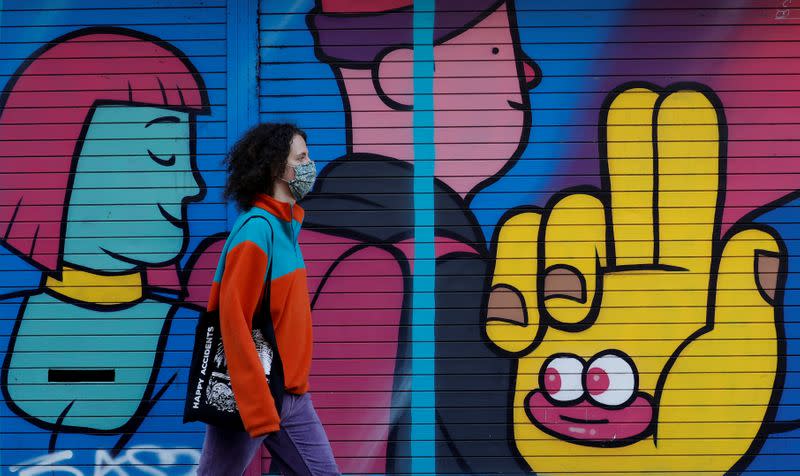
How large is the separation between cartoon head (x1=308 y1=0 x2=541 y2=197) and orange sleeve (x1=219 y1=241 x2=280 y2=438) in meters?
1.86

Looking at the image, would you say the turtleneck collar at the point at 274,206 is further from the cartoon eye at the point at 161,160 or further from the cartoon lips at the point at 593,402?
the cartoon lips at the point at 593,402

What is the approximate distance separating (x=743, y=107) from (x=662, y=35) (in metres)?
0.59

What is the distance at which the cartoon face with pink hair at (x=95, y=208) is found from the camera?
4.94 metres

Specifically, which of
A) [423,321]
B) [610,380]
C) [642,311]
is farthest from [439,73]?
[610,380]

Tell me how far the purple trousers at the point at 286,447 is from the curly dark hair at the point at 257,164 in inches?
31.9

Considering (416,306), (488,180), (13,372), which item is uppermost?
(488,180)

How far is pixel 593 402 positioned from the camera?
4906 mm

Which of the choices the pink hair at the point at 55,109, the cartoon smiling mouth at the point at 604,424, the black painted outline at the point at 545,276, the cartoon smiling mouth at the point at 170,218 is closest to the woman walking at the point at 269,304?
the cartoon smiling mouth at the point at 170,218

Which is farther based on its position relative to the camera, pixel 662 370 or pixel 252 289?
pixel 662 370

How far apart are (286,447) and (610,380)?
2174 millimetres

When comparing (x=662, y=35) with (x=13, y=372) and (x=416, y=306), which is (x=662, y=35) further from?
(x=13, y=372)

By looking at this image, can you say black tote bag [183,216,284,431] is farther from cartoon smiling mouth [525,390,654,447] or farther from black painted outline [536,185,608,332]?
cartoon smiling mouth [525,390,654,447]

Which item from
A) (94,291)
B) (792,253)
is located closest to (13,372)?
(94,291)

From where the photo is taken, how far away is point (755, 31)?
4.94 m
